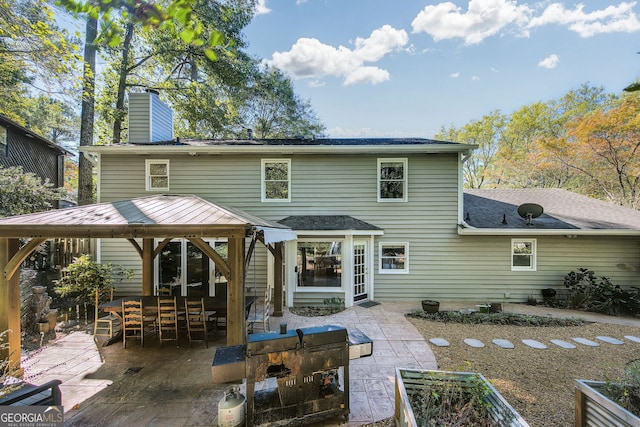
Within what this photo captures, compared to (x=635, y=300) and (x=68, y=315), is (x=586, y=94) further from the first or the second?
(x=68, y=315)

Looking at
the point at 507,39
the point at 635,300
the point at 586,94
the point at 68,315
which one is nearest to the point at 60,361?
the point at 68,315

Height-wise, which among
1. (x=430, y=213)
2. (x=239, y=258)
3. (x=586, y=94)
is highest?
A: (x=586, y=94)

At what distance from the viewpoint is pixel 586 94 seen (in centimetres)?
1728

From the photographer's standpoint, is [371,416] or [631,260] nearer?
[371,416]

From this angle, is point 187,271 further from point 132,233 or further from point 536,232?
point 536,232

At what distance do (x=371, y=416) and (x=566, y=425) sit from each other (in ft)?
7.45

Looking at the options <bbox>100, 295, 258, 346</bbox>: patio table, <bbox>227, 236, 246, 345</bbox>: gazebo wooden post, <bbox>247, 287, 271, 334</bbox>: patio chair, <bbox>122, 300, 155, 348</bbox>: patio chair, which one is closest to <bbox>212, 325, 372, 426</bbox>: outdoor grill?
<bbox>227, 236, 246, 345</bbox>: gazebo wooden post

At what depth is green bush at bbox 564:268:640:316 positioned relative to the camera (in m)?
7.44

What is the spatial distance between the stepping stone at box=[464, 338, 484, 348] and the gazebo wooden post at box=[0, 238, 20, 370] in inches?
308

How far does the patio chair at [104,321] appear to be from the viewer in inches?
211

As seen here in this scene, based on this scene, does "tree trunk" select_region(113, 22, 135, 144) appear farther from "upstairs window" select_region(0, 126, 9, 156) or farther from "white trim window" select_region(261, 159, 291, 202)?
"white trim window" select_region(261, 159, 291, 202)

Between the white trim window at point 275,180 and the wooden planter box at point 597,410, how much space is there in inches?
296

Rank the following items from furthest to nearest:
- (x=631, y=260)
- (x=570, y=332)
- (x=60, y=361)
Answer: (x=631, y=260) → (x=570, y=332) → (x=60, y=361)

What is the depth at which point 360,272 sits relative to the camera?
835 centimetres
